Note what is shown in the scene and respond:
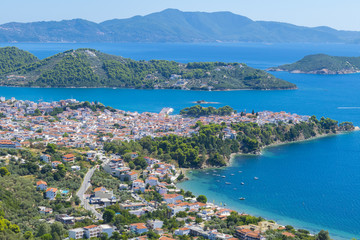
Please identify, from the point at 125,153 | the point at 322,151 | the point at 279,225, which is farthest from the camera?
the point at 322,151

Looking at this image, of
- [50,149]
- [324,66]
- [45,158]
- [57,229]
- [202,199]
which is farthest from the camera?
[324,66]

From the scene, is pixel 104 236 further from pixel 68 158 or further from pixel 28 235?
pixel 68 158

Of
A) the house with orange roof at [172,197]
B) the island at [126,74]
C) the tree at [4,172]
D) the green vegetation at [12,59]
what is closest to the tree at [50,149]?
the tree at [4,172]

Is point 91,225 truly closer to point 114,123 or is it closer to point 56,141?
point 56,141

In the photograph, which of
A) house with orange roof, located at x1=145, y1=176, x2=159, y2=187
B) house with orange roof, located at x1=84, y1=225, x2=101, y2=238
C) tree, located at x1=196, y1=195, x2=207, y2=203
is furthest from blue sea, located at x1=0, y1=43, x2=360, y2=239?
house with orange roof, located at x1=84, y1=225, x2=101, y2=238

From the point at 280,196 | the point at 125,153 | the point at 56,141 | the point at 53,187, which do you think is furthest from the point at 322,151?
the point at 53,187

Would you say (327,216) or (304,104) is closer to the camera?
(327,216)

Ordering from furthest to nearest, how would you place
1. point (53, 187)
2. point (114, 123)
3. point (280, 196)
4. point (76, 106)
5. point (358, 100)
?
point (358, 100)
point (76, 106)
point (114, 123)
point (280, 196)
point (53, 187)

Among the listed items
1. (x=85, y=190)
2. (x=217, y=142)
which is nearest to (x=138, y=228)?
(x=85, y=190)
